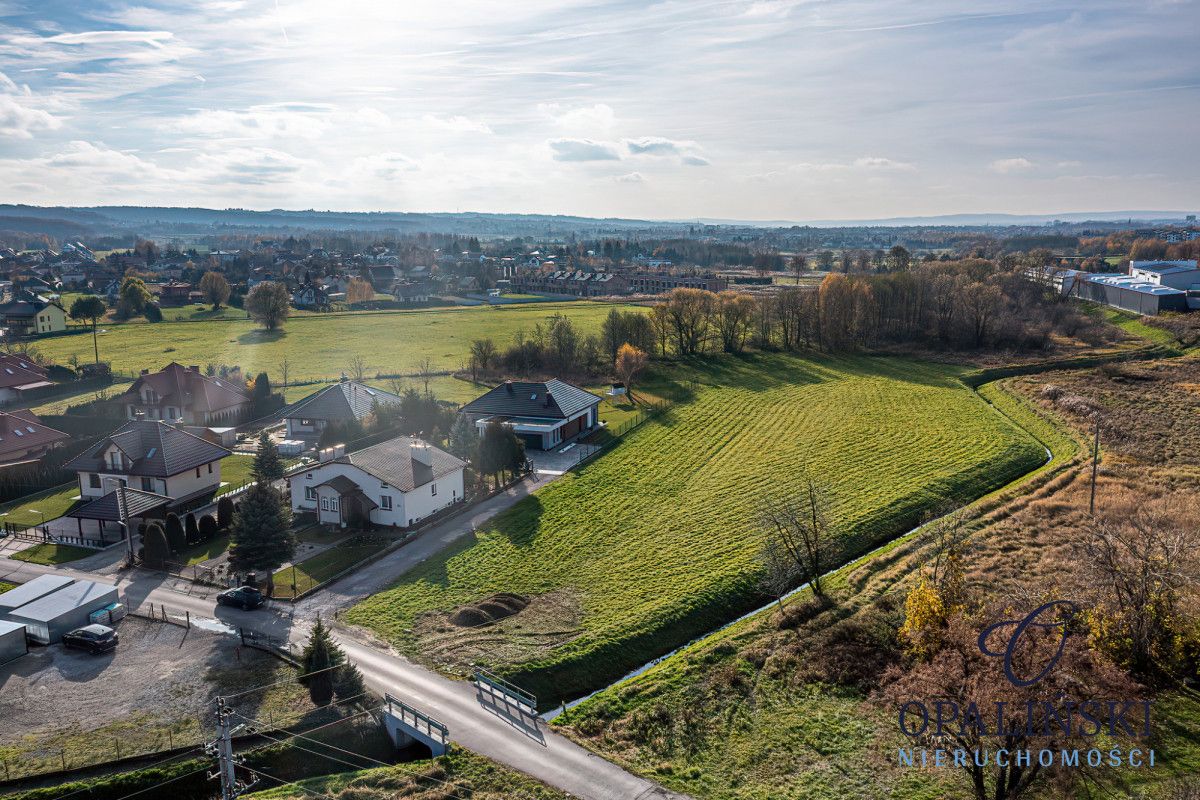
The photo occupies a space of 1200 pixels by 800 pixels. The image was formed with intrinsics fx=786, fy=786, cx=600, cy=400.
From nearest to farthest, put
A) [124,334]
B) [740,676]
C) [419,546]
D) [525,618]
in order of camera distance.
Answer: [740,676] → [525,618] → [419,546] → [124,334]

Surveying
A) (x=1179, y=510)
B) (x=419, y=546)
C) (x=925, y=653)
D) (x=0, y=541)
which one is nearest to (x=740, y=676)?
(x=925, y=653)

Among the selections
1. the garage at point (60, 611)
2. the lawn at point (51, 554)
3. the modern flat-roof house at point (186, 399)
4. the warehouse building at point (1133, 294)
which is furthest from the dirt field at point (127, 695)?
the warehouse building at point (1133, 294)

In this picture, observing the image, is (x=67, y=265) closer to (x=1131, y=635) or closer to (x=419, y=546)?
(x=419, y=546)

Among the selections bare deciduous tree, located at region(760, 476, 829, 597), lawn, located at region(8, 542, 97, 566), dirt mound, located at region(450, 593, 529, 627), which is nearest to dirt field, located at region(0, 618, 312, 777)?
dirt mound, located at region(450, 593, 529, 627)

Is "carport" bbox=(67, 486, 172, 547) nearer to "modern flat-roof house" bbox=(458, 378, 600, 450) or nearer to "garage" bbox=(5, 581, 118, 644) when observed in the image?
"garage" bbox=(5, 581, 118, 644)

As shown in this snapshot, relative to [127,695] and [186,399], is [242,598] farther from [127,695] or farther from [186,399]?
[186,399]

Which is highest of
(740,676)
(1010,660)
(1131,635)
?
(1010,660)

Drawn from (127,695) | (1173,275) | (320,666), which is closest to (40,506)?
(127,695)
